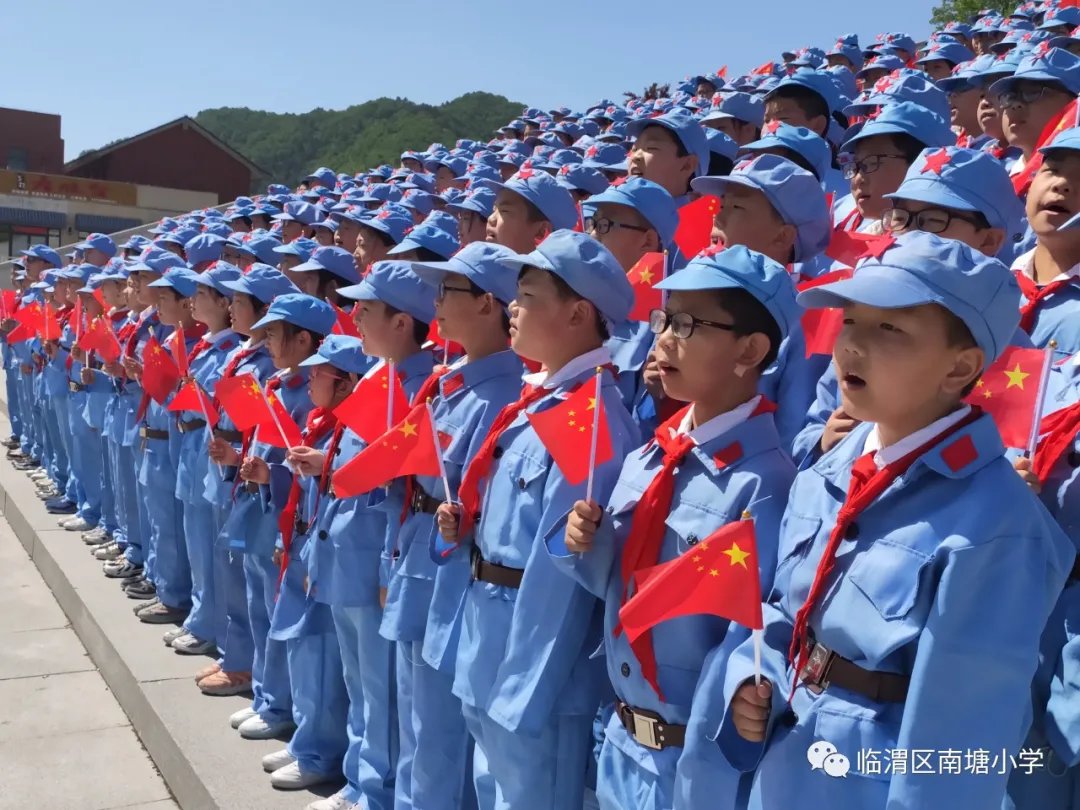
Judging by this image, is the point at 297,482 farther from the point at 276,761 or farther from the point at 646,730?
the point at 646,730

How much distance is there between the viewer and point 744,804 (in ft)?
7.07

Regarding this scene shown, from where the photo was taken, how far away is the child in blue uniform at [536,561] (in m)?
2.78

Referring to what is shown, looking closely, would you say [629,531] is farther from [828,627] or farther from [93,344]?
[93,344]

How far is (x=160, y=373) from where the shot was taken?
21.1ft

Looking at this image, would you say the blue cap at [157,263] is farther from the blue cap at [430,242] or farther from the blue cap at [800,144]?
the blue cap at [800,144]

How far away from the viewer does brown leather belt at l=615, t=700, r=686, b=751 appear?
2348mm

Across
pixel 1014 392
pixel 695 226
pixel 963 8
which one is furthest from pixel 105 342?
pixel 963 8

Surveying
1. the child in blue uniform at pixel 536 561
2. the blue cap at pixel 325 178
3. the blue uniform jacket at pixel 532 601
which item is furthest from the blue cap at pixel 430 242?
the blue cap at pixel 325 178

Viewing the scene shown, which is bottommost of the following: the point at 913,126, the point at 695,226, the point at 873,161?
the point at 695,226

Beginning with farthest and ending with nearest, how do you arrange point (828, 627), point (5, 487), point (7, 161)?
point (7, 161) → point (5, 487) → point (828, 627)

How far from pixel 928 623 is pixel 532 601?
1.23 m

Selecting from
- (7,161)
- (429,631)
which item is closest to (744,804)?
(429,631)

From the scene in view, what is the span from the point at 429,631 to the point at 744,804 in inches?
53.7

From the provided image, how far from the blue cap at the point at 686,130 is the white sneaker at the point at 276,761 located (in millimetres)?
3283
